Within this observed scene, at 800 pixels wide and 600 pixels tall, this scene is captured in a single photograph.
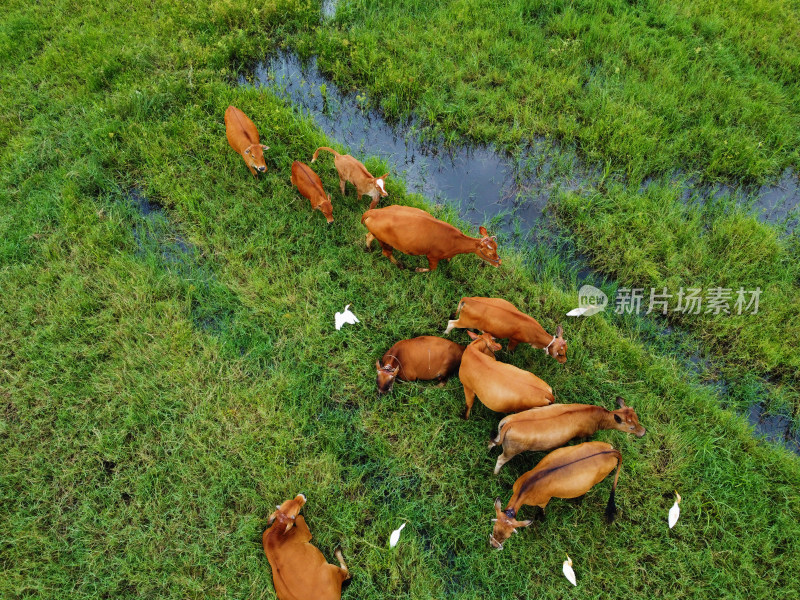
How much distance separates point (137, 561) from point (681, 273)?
5652 millimetres

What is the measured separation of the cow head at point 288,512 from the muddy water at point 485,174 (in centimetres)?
349

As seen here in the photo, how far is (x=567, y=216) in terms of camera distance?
5.52 m

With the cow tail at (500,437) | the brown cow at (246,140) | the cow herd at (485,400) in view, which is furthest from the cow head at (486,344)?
the brown cow at (246,140)

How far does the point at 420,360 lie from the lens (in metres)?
4.24

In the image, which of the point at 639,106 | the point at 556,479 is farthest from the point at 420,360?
the point at 639,106

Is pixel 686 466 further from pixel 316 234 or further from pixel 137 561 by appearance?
pixel 137 561

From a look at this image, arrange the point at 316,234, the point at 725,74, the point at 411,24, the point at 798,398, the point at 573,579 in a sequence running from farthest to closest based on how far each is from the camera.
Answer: the point at 411,24
the point at 725,74
the point at 316,234
the point at 798,398
the point at 573,579

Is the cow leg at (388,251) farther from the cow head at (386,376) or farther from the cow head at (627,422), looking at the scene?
the cow head at (627,422)

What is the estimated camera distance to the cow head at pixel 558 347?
4.26 metres

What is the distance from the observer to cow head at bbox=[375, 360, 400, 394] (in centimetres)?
416

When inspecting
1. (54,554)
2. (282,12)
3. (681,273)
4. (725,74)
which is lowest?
(54,554)

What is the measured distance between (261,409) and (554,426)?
2.48 meters

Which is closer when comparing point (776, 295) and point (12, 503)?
point (12, 503)

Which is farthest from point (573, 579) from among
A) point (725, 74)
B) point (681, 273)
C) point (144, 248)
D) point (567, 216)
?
point (725, 74)
